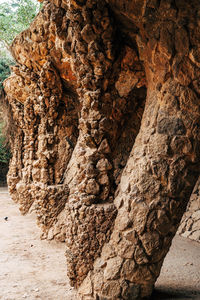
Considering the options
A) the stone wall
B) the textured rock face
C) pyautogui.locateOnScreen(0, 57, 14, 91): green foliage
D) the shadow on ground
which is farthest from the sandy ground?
pyautogui.locateOnScreen(0, 57, 14, 91): green foliage

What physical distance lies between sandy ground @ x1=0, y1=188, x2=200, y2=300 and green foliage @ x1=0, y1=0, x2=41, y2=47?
836cm

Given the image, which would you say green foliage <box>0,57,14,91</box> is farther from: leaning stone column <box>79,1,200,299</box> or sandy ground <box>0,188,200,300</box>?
leaning stone column <box>79,1,200,299</box>

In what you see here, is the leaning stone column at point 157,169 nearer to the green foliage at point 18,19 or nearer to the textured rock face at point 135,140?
the textured rock face at point 135,140

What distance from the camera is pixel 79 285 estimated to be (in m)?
3.05

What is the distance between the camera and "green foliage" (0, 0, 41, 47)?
36.4ft

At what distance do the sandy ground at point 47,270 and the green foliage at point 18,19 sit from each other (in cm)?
836

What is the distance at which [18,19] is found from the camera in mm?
11109

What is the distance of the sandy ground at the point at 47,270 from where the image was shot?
3.14 metres

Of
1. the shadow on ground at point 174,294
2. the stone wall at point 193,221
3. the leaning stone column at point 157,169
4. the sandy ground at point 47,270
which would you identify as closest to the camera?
the leaning stone column at point 157,169

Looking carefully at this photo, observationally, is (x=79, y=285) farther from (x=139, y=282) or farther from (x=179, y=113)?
(x=179, y=113)

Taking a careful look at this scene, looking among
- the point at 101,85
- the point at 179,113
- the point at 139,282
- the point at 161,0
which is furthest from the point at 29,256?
the point at 161,0

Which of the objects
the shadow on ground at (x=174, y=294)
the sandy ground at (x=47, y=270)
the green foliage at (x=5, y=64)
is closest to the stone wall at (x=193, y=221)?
the sandy ground at (x=47, y=270)

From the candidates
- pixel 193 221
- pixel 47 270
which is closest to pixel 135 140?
pixel 47 270

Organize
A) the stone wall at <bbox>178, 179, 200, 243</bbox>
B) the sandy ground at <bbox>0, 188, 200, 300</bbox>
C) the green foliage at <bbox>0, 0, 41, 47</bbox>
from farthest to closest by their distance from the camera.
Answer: the green foliage at <bbox>0, 0, 41, 47</bbox> < the stone wall at <bbox>178, 179, 200, 243</bbox> < the sandy ground at <bbox>0, 188, 200, 300</bbox>
